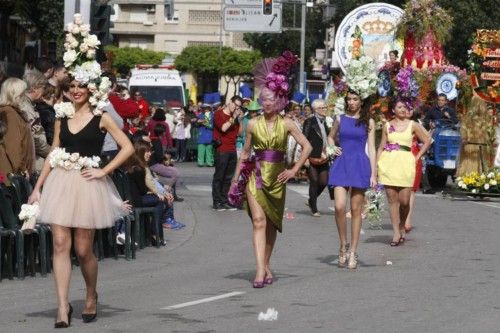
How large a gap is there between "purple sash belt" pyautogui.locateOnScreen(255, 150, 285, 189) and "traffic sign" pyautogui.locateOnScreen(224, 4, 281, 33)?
3327 cm

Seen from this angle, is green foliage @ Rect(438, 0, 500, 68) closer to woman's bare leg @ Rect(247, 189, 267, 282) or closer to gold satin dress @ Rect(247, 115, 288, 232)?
gold satin dress @ Rect(247, 115, 288, 232)

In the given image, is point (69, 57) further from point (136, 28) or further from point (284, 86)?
point (136, 28)

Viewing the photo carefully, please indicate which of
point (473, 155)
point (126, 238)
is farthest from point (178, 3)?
point (126, 238)

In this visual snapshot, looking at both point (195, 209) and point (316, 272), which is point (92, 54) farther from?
point (195, 209)

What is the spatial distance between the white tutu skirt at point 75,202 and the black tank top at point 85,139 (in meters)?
0.18

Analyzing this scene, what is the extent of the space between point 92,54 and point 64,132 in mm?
660

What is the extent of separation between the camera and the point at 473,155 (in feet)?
94.9

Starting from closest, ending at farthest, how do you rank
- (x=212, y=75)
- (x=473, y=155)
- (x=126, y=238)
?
1. (x=126, y=238)
2. (x=473, y=155)
3. (x=212, y=75)

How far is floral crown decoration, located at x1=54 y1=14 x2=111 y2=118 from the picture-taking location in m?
11.0

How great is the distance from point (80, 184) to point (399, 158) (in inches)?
326

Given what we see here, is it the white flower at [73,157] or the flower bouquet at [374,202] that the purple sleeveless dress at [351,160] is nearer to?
the flower bouquet at [374,202]

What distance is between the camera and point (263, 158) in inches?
544

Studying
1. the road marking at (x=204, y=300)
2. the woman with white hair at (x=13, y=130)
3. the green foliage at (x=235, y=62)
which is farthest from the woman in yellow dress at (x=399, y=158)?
the green foliage at (x=235, y=62)

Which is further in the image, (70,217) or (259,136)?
(259,136)
